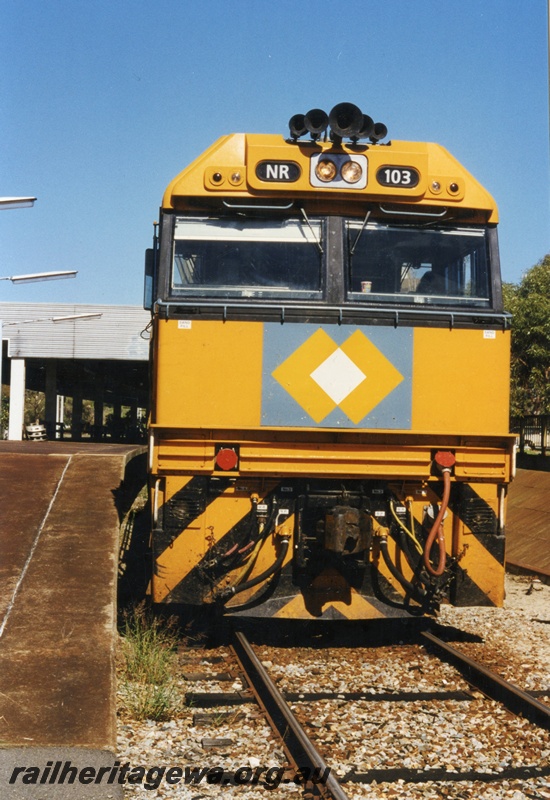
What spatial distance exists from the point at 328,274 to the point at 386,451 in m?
1.42

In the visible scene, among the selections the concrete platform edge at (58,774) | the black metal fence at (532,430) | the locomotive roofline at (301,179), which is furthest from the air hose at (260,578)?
the black metal fence at (532,430)

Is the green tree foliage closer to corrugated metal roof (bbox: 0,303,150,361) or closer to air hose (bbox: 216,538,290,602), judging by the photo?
corrugated metal roof (bbox: 0,303,150,361)

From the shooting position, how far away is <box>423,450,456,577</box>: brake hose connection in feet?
20.6

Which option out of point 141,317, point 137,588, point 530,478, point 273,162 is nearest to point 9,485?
point 137,588

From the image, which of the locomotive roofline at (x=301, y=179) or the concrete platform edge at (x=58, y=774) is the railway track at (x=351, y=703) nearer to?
the concrete platform edge at (x=58, y=774)

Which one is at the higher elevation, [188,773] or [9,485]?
[9,485]

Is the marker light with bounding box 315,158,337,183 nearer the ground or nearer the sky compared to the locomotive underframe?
nearer the sky

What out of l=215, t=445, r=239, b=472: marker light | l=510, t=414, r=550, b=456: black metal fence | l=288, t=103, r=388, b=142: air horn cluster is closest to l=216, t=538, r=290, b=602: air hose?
l=215, t=445, r=239, b=472: marker light

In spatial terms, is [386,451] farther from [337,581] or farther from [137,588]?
[137,588]

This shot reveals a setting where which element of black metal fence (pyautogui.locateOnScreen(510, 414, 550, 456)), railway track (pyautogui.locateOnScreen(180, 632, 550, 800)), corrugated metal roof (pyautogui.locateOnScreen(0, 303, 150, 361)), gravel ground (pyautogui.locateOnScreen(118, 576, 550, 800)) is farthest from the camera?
corrugated metal roof (pyautogui.locateOnScreen(0, 303, 150, 361))

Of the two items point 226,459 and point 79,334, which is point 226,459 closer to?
point 226,459

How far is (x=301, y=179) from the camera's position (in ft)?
21.3

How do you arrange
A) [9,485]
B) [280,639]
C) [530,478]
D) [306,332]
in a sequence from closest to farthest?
[306,332]
[280,639]
[9,485]
[530,478]

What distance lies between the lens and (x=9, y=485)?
8641 mm
